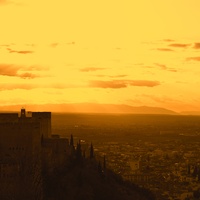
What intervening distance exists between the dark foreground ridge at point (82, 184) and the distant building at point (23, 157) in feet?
4.37

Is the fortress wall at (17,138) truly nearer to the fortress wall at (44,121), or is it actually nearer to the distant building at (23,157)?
the distant building at (23,157)

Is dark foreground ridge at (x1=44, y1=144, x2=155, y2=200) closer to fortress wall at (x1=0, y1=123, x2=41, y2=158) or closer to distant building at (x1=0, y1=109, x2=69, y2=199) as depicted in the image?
distant building at (x1=0, y1=109, x2=69, y2=199)

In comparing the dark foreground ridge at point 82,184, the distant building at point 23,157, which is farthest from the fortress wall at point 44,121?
the dark foreground ridge at point 82,184

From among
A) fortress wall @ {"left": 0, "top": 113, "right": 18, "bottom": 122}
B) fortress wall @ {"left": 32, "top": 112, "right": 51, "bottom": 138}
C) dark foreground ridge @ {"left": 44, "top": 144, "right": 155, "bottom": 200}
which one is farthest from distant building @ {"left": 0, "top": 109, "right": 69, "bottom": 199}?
fortress wall @ {"left": 32, "top": 112, "right": 51, "bottom": 138}

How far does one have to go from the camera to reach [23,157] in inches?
1772

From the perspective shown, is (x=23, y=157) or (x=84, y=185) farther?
(x=84, y=185)

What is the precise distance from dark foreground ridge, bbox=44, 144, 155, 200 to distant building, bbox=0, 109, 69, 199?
1332 mm

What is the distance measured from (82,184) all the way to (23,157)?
7.12 metres

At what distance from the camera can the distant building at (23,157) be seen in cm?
4272

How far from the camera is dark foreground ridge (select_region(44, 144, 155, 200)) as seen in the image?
1854 inches

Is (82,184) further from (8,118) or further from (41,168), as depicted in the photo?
(8,118)

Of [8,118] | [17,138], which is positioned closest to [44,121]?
[8,118]

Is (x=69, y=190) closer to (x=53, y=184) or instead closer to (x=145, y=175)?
(x=53, y=184)

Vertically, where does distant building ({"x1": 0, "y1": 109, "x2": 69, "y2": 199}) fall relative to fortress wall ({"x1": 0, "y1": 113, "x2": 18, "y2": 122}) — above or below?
below
